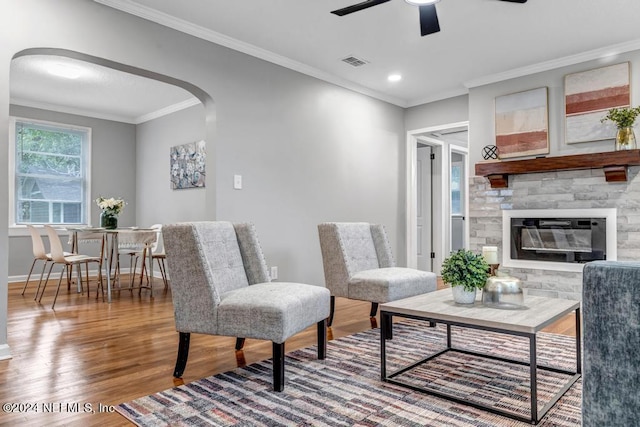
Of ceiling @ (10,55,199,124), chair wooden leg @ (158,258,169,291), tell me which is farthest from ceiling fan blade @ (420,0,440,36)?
chair wooden leg @ (158,258,169,291)

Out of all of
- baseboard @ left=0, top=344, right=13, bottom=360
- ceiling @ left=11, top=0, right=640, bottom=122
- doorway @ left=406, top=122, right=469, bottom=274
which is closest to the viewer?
baseboard @ left=0, top=344, right=13, bottom=360

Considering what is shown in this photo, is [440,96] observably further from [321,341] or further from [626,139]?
[321,341]

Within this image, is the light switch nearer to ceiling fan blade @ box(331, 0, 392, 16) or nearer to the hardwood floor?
the hardwood floor

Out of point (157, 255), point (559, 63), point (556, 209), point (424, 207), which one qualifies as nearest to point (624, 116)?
point (559, 63)

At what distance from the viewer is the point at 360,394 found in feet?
6.82

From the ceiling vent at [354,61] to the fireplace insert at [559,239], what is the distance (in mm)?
2287

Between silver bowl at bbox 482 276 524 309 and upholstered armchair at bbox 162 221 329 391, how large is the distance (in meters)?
0.89

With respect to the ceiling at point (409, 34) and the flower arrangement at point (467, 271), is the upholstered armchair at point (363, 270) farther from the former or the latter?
the ceiling at point (409, 34)

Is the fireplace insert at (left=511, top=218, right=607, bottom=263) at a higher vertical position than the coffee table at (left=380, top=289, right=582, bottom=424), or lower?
higher

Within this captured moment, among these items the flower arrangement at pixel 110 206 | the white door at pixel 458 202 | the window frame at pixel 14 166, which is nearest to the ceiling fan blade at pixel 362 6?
the flower arrangement at pixel 110 206

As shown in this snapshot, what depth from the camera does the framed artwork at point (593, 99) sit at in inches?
158

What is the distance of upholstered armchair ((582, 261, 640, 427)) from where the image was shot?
0.94 m

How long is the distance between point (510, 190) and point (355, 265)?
223cm

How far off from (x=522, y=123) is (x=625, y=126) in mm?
948
